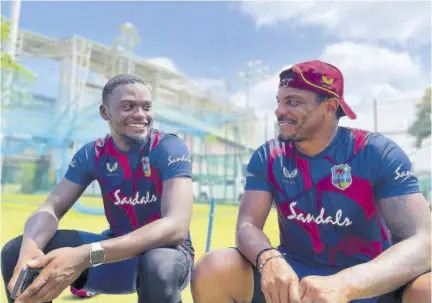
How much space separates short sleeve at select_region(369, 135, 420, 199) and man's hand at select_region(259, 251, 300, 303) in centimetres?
55

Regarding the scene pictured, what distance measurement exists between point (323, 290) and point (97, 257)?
3.22 ft

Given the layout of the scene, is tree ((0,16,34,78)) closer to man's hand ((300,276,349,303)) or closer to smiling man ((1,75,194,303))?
smiling man ((1,75,194,303))

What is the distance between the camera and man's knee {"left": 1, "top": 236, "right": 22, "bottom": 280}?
2.07m

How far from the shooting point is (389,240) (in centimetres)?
189

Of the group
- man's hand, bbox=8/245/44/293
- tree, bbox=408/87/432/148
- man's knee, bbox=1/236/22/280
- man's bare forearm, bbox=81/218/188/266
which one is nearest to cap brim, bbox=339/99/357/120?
man's bare forearm, bbox=81/218/188/266

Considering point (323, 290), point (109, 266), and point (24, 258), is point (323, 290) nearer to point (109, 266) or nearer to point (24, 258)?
point (109, 266)

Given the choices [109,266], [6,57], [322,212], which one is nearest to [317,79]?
[322,212]

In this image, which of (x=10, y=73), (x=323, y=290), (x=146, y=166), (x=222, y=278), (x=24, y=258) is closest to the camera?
(x=323, y=290)

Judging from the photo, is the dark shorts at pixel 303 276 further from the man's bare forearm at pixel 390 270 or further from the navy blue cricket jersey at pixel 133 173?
the navy blue cricket jersey at pixel 133 173

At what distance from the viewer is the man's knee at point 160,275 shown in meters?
1.74

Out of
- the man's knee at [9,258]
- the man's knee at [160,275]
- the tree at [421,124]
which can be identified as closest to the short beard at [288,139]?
the man's knee at [160,275]

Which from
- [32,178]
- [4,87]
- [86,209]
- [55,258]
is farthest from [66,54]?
[55,258]

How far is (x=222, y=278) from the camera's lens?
173cm

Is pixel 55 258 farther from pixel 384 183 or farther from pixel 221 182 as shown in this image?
pixel 221 182
